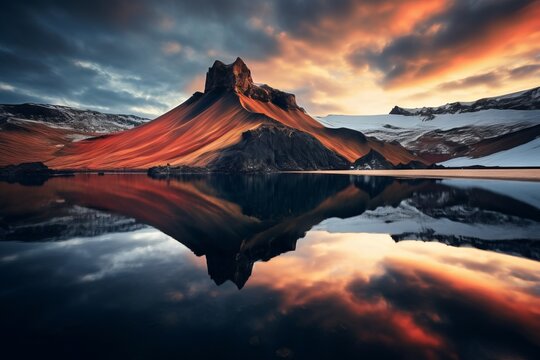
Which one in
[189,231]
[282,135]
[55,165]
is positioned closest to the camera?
[189,231]

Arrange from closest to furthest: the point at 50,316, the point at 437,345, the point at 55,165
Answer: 1. the point at 437,345
2. the point at 50,316
3. the point at 55,165

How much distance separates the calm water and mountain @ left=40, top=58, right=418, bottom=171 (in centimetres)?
8111

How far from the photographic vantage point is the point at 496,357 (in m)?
5.01

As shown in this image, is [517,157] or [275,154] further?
[517,157]

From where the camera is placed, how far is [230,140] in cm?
10562

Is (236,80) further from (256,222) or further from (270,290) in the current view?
(270,290)

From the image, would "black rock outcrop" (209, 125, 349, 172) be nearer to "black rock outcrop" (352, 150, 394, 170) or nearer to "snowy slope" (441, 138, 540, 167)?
"black rock outcrop" (352, 150, 394, 170)

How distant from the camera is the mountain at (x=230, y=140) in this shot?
10194 cm

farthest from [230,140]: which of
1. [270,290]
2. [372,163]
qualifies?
[270,290]

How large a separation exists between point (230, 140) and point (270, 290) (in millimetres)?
100397

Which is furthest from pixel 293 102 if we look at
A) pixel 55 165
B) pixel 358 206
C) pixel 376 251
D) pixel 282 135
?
pixel 376 251

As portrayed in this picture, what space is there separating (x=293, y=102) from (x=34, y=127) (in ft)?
544

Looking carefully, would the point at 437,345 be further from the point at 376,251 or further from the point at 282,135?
the point at 282,135

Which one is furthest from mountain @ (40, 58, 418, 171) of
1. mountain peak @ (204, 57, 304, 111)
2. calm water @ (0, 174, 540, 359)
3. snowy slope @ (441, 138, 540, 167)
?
calm water @ (0, 174, 540, 359)
